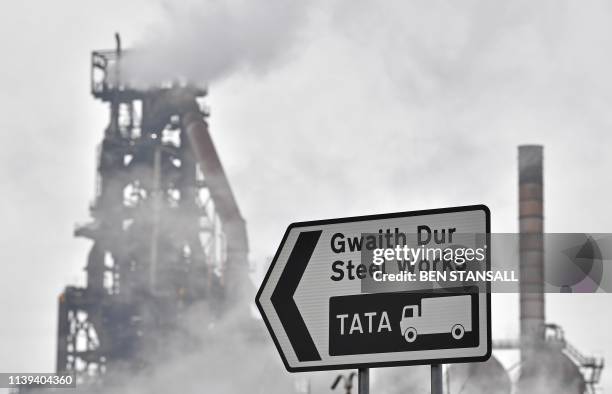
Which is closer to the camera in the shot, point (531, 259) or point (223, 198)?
point (223, 198)

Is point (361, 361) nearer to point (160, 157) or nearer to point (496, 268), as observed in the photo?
point (496, 268)

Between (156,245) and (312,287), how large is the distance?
68.2m

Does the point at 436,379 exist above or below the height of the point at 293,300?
below

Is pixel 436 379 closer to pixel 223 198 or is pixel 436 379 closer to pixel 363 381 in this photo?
pixel 363 381

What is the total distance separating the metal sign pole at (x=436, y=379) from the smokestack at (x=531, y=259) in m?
69.8

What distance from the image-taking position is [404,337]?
4672mm

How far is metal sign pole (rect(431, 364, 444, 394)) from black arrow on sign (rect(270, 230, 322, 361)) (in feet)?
1.46

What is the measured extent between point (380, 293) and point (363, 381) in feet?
1.01

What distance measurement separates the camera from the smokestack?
74125 mm

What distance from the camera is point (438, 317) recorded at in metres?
4.66

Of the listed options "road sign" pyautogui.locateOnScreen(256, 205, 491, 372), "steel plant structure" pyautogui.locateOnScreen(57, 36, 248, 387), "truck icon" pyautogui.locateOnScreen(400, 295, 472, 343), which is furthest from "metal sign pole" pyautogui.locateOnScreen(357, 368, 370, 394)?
"steel plant structure" pyautogui.locateOnScreen(57, 36, 248, 387)

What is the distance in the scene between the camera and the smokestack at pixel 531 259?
7412cm

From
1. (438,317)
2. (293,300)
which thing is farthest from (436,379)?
(293,300)

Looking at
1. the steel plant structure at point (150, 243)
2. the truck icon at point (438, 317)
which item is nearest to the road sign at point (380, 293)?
the truck icon at point (438, 317)
